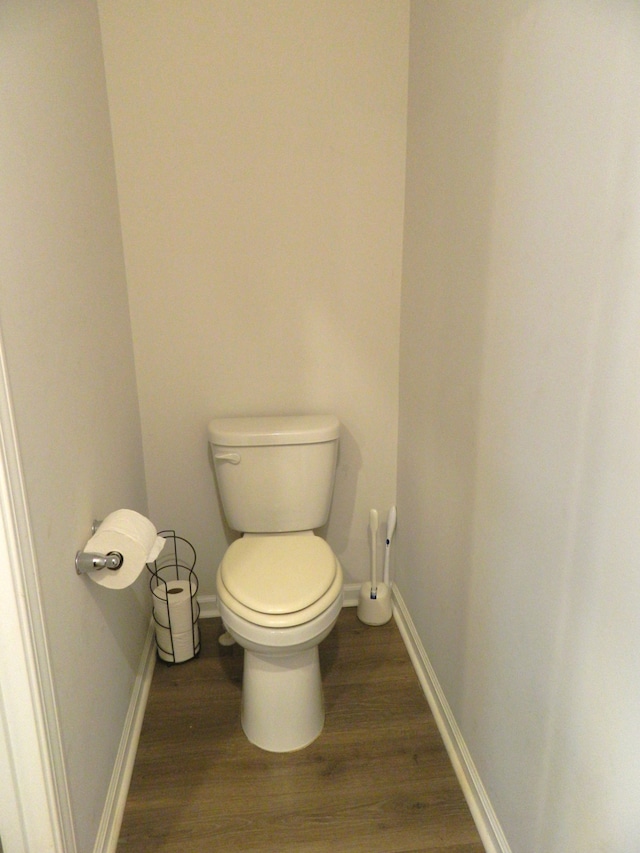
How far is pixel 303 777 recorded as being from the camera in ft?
4.80

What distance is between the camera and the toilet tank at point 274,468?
1.77m

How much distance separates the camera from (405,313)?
1.86 metres

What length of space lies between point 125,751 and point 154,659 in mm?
421

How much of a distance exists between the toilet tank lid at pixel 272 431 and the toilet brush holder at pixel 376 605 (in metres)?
0.62

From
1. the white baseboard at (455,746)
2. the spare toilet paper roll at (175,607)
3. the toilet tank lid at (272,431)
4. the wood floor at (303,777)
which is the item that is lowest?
the wood floor at (303,777)

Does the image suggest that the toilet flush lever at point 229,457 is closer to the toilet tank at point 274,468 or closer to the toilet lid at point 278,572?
the toilet tank at point 274,468

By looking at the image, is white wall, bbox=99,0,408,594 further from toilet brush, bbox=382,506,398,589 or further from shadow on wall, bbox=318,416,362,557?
toilet brush, bbox=382,506,398,589

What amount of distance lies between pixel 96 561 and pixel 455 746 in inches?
40.7

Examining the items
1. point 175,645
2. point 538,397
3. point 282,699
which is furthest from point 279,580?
point 538,397

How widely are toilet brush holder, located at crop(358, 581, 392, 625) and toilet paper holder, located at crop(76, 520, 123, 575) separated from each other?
1078 millimetres

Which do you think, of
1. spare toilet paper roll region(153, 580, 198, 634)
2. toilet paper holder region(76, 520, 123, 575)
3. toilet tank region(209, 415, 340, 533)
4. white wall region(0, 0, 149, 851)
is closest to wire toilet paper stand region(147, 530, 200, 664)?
spare toilet paper roll region(153, 580, 198, 634)

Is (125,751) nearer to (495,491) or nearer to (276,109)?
(495,491)

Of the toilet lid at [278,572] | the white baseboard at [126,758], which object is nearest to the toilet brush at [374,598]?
the toilet lid at [278,572]

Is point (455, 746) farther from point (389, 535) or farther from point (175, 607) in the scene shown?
point (175, 607)
